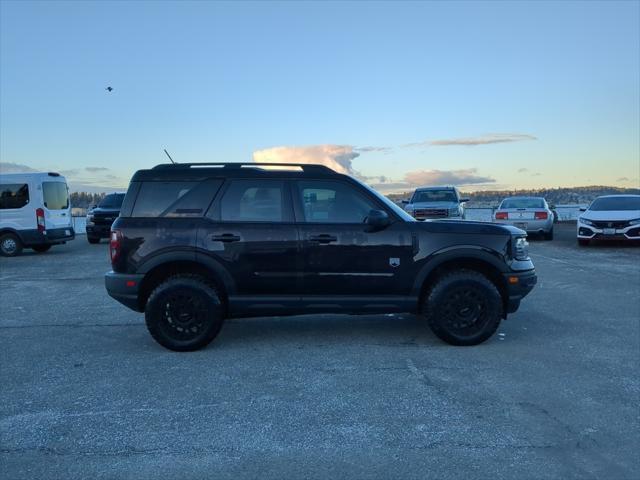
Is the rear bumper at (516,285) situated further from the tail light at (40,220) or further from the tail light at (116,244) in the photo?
the tail light at (40,220)

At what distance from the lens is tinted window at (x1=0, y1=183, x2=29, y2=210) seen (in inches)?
612

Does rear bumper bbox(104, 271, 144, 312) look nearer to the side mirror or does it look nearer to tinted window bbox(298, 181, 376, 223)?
tinted window bbox(298, 181, 376, 223)

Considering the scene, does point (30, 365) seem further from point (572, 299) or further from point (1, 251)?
point (1, 251)

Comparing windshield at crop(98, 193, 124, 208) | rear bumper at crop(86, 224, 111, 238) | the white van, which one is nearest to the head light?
the white van

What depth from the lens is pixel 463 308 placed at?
572 centimetres

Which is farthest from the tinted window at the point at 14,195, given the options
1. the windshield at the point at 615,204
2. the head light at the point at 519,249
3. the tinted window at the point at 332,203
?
the windshield at the point at 615,204

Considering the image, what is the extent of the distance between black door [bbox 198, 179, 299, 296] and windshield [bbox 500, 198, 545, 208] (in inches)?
582

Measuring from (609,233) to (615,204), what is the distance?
137 centimetres

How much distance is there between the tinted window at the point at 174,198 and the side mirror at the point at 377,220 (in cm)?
166

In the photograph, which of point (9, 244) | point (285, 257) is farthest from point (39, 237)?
point (285, 257)

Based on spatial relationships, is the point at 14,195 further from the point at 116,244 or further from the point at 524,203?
the point at 524,203

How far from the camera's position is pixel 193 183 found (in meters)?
5.80

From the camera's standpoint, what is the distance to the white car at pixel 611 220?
50.9ft

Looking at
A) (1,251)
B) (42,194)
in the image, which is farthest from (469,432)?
(1,251)
